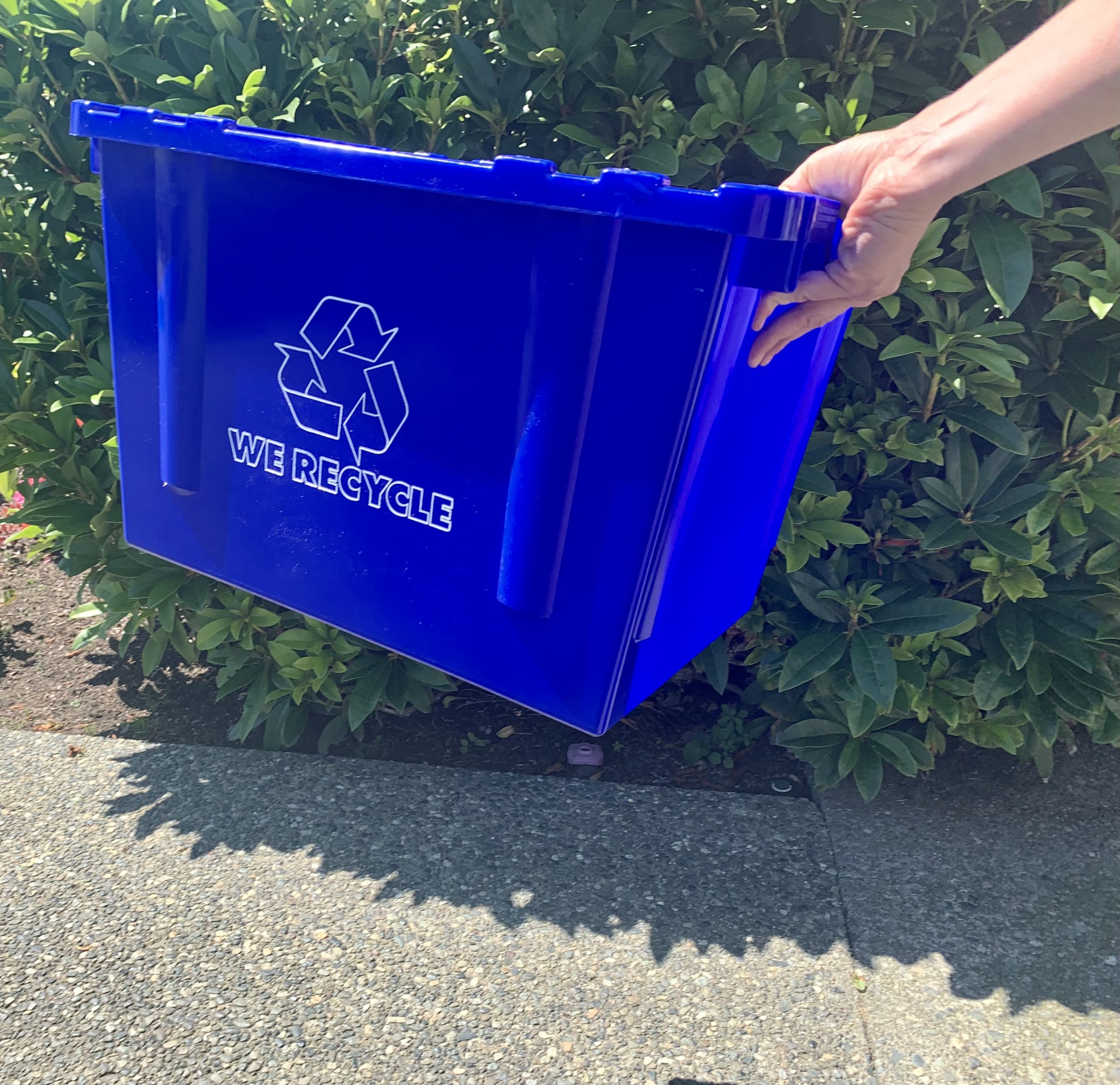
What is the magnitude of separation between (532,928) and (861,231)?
5.48 ft

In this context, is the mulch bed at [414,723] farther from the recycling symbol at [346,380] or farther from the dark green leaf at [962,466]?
the recycling symbol at [346,380]

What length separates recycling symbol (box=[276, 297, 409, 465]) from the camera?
5.28ft

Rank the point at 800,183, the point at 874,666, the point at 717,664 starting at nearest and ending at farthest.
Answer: the point at 800,183 < the point at 874,666 < the point at 717,664

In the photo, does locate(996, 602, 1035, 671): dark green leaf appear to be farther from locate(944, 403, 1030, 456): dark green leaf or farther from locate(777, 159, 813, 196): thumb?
locate(777, 159, 813, 196): thumb

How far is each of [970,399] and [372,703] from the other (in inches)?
67.5

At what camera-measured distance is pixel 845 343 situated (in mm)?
2387

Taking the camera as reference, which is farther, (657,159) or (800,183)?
(657,159)

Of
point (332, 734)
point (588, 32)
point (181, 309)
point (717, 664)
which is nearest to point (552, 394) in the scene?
point (181, 309)

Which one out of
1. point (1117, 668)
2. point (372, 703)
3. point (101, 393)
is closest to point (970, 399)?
point (1117, 668)

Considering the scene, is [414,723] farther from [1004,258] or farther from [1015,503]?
[1004,258]

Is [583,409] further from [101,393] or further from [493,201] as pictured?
[101,393]

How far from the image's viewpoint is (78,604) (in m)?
2.99

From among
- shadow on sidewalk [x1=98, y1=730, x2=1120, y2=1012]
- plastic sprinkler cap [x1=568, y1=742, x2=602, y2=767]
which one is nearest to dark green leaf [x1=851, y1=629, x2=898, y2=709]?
shadow on sidewalk [x1=98, y1=730, x2=1120, y2=1012]

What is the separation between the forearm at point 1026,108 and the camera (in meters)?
1.14
